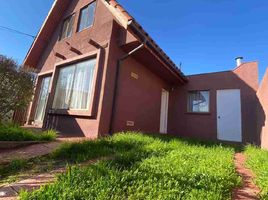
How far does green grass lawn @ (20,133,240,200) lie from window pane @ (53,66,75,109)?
3988mm

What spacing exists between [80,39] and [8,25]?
718 centimetres

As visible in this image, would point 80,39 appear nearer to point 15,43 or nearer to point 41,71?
point 41,71

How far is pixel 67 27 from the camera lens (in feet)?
32.6

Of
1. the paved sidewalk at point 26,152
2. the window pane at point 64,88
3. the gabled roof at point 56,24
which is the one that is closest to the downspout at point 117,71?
the gabled roof at point 56,24

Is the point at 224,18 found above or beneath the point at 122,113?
above

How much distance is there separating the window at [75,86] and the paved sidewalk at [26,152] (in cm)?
228

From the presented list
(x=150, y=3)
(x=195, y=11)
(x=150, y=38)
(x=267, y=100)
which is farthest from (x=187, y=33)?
(x=267, y=100)

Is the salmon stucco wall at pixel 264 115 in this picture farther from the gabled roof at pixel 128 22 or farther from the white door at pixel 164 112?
the white door at pixel 164 112

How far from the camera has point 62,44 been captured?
963 centimetres

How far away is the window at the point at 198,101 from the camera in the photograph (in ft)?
33.7

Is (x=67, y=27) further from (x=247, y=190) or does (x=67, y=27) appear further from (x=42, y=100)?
(x=247, y=190)

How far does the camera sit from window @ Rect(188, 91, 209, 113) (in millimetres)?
10258

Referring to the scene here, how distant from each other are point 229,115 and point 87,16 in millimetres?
7793

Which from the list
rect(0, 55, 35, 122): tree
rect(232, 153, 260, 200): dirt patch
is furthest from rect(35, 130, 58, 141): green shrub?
rect(232, 153, 260, 200): dirt patch
